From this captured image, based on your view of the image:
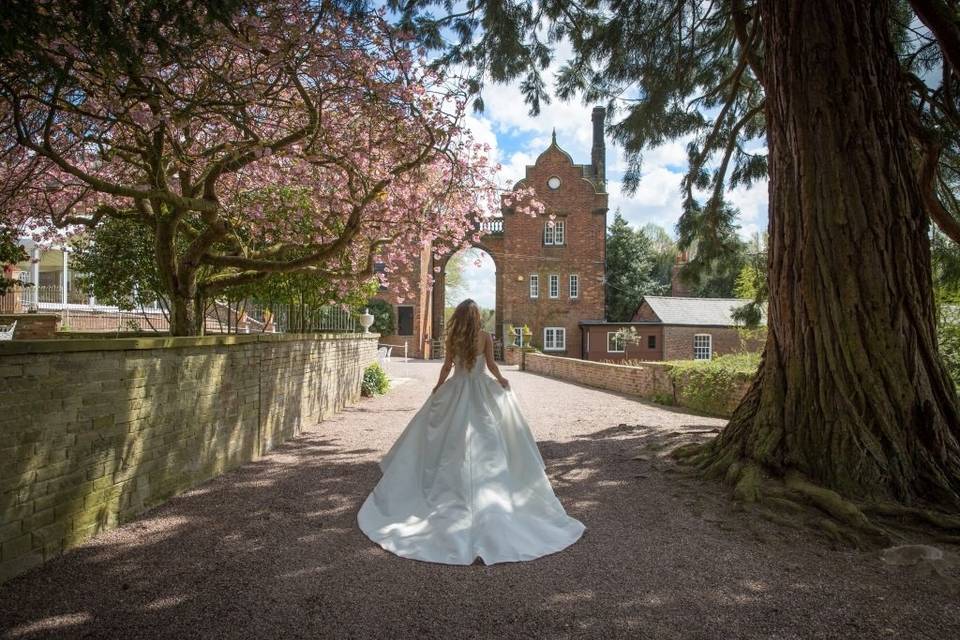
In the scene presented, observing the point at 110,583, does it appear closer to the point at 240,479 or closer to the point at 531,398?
the point at 240,479

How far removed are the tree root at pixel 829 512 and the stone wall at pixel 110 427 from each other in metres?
4.54

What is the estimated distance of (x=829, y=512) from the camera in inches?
154

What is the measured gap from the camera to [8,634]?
241 cm

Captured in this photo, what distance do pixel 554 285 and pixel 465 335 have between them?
28.9m

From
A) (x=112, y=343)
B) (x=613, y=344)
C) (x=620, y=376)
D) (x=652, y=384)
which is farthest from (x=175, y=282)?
(x=613, y=344)

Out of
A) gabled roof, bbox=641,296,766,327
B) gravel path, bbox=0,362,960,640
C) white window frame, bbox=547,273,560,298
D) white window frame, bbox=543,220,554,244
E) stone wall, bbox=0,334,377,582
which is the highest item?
white window frame, bbox=543,220,554,244

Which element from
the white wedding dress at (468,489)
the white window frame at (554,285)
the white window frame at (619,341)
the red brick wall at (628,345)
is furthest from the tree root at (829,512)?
the white window frame at (554,285)

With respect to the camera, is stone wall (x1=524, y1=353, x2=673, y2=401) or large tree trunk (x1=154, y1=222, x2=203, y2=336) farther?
stone wall (x1=524, y1=353, x2=673, y2=401)

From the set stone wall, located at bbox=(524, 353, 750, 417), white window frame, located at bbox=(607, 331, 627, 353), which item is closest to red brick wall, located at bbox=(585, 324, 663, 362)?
white window frame, located at bbox=(607, 331, 627, 353)

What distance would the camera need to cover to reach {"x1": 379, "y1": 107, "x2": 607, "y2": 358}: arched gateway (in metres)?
32.9

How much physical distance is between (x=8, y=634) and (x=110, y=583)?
527 mm

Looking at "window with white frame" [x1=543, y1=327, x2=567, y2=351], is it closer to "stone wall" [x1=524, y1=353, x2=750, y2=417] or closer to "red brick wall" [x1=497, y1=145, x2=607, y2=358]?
"red brick wall" [x1=497, y1=145, x2=607, y2=358]

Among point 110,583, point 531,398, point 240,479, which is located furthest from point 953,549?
point 531,398

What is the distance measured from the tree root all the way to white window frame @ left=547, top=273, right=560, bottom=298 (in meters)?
28.5
